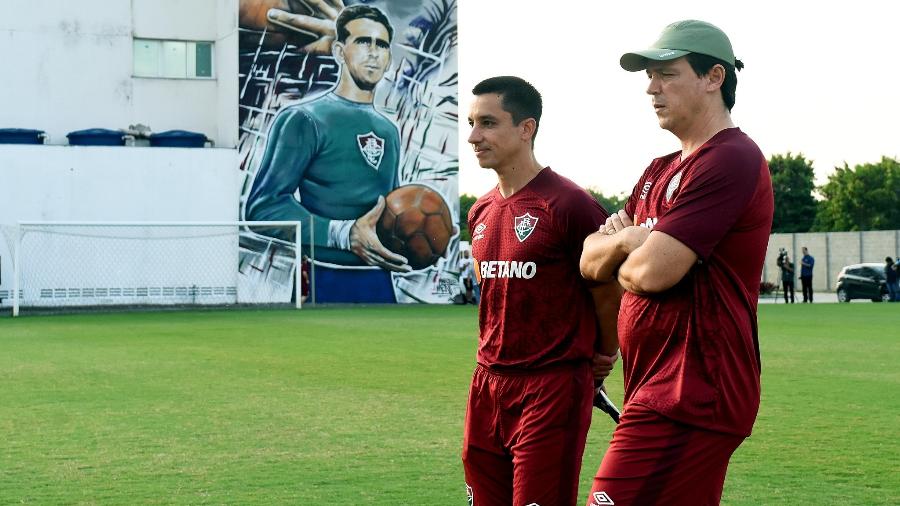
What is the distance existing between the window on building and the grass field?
2242 centimetres

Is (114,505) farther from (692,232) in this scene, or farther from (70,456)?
(692,232)

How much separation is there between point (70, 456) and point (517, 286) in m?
5.37

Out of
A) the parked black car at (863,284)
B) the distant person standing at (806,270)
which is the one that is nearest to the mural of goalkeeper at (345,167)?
the distant person standing at (806,270)

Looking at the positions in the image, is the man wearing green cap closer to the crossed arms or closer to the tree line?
the crossed arms

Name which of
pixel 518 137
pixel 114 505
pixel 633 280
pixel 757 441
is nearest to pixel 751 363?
pixel 633 280

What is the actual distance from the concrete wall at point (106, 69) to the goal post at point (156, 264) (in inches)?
143

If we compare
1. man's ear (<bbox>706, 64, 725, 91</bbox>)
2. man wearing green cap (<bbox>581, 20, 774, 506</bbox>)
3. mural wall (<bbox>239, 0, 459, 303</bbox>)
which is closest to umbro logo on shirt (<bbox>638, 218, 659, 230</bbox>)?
man wearing green cap (<bbox>581, 20, 774, 506</bbox>)

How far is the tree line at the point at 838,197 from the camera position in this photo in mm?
81188

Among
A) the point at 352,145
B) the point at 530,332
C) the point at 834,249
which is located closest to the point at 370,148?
the point at 352,145

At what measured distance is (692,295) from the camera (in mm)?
3840

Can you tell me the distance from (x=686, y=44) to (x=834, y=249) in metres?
58.0

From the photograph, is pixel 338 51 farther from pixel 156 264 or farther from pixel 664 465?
pixel 664 465

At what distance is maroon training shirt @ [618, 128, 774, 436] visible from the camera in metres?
3.79

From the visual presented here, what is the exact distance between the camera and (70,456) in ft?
30.3
